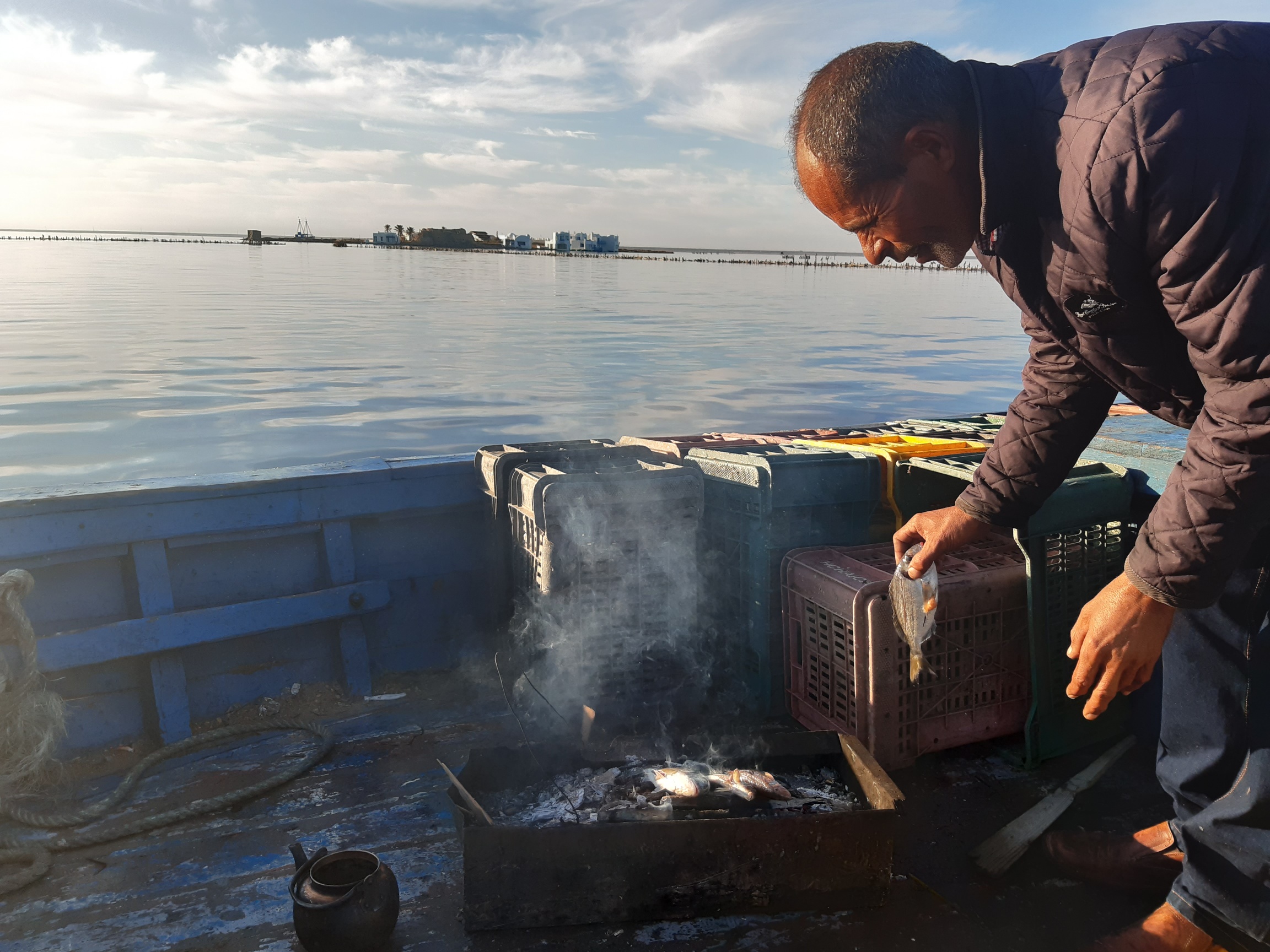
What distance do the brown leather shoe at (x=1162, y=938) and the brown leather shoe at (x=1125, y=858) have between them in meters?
0.30

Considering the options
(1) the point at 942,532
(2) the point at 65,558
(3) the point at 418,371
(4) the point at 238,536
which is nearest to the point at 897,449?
(1) the point at 942,532

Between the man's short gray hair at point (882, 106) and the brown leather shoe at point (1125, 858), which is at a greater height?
the man's short gray hair at point (882, 106)

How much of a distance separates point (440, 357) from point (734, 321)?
13682mm

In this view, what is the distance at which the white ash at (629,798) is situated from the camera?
2.45 metres

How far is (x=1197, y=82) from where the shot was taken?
1478mm

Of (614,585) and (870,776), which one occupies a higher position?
(614,585)

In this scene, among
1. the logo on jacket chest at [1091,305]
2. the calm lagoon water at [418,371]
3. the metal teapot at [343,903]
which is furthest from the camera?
the calm lagoon water at [418,371]

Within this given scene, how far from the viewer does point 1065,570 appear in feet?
10.0

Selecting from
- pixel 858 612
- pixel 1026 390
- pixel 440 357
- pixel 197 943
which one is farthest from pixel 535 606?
pixel 440 357

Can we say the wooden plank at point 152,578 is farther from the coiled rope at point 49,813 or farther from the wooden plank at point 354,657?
the wooden plank at point 354,657

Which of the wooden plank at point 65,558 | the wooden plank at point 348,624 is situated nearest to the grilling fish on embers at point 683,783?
the wooden plank at point 348,624

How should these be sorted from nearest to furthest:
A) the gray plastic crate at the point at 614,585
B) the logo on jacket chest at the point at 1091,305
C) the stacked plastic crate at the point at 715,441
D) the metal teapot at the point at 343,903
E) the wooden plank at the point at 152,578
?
1. the logo on jacket chest at the point at 1091,305
2. the metal teapot at the point at 343,903
3. the gray plastic crate at the point at 614,585
4. the wooden plank at the point at 152,578
5. the stacked plastic crate at the point at 715,441

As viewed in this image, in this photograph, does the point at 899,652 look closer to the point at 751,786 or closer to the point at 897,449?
the point at 751,786

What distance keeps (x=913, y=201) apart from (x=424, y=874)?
2.27m
